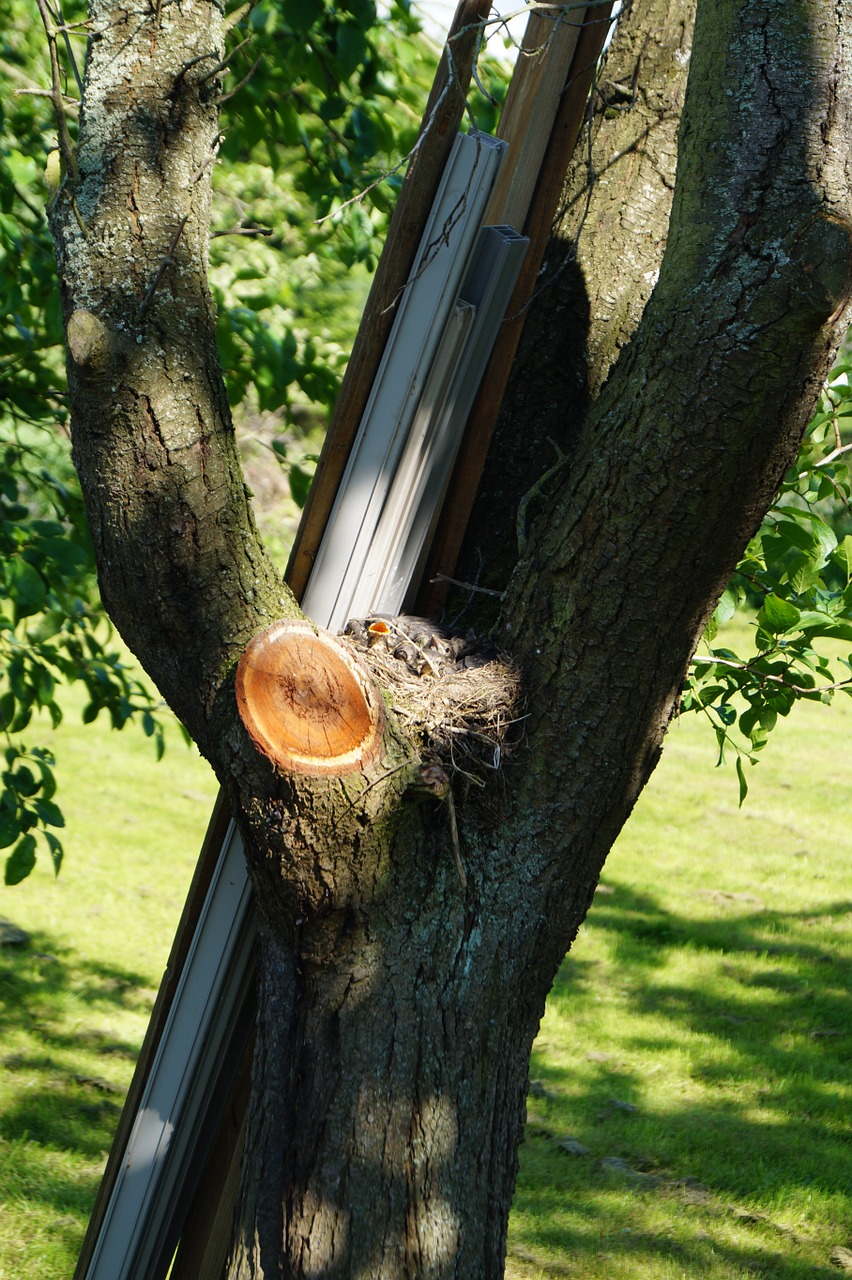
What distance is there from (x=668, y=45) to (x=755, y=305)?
3.60 feet

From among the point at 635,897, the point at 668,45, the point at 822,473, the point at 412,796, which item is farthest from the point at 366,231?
the point at 635,897

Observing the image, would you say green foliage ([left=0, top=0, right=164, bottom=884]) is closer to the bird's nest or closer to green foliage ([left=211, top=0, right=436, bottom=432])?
green foliage ([left=211, top=0, right=436, bottom=432])

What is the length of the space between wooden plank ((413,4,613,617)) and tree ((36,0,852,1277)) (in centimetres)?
38

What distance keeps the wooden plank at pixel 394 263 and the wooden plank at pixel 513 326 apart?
23cm

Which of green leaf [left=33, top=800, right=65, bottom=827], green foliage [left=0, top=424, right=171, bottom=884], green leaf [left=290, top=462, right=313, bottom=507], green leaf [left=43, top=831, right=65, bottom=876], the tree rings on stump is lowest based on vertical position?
green leaf [left=43, top=831, right=65, bottom=876]

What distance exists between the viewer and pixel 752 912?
19.3 ft

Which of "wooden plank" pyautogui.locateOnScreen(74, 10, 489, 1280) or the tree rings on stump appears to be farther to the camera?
"wooden plank" pyautogui.locateOnScreen(74, 10, 489, 1280)

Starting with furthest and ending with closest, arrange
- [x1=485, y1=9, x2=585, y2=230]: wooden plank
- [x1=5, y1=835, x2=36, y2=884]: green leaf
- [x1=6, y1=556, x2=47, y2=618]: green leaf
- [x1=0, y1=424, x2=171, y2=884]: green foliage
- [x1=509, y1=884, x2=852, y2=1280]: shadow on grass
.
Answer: [x1=509, y1=884, x2=852, y2=1280]: shadow on grass
[x1=5, y1=835, x2=36, y2=884]: green leaf
[x1=0, y1=424, x2=171, y2=884]: green foliage
[x1=6, y1=556, x2=47, y2=618]: green leaf
[x1=485, y1=9, x2=585, y2=230]: wooden plank

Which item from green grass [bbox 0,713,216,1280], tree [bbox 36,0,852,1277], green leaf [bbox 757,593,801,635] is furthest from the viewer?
green grass [bbox 0,713,216,1280]

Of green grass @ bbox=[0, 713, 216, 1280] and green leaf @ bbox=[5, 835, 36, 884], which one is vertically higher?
green leaf @ bbox=[5, 835, 36, 884]

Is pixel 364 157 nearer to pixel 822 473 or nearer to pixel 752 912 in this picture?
pixel 822 473

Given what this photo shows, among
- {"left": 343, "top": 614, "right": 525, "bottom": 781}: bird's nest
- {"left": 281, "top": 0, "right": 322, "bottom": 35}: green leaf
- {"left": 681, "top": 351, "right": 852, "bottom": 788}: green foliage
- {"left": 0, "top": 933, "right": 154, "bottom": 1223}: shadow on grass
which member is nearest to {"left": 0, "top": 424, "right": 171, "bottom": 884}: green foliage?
{"left": 0, "top": 933, "right": 154, "bottom": 1223}: shadow on grass

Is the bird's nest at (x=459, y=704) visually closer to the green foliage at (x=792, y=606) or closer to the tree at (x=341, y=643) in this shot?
the tree at (x=341, y=643)

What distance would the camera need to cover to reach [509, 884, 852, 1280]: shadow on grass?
338 centimetres
